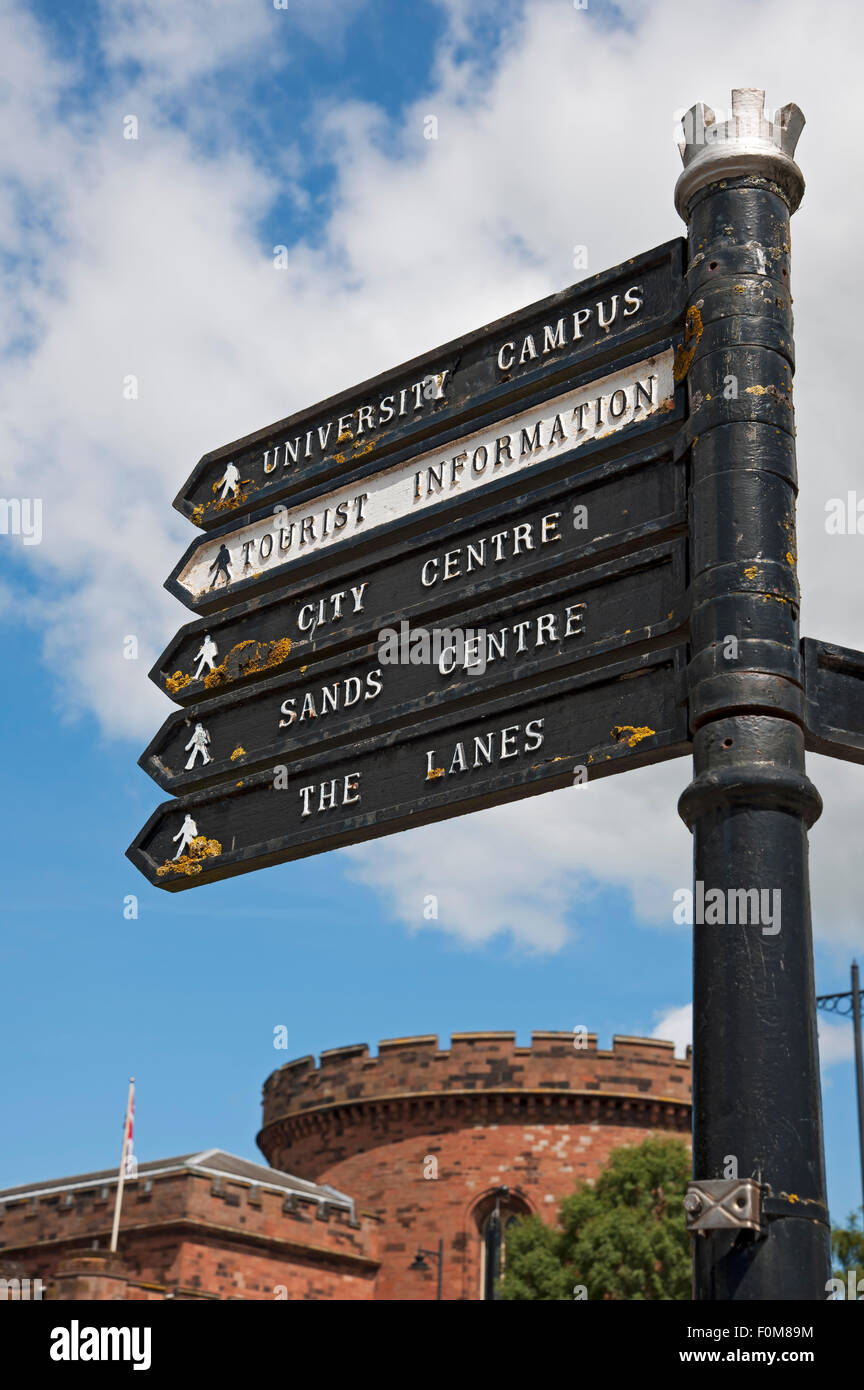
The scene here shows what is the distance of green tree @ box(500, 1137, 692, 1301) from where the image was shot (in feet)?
99.9

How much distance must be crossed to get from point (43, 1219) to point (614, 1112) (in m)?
13.3

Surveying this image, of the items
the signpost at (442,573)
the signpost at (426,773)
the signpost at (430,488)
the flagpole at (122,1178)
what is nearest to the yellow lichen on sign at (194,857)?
the signpost at (426,773)

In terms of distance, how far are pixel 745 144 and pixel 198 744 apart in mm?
2847

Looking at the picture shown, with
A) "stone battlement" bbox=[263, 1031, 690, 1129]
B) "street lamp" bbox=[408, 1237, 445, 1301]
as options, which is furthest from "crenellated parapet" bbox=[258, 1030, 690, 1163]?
"street lamp" bbox=[408, 1237, 445, 1301]

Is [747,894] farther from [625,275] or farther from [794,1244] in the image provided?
[625,275]

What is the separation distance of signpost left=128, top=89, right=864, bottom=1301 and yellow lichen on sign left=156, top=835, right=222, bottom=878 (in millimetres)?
10

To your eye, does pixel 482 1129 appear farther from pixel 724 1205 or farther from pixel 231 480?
pixel 724 1205

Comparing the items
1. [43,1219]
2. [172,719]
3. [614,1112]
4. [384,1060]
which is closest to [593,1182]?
[614,1112]

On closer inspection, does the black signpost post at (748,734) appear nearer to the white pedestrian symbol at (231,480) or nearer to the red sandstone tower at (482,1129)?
the white pedestrian symbol at (231,480)

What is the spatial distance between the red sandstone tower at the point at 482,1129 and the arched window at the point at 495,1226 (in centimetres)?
3

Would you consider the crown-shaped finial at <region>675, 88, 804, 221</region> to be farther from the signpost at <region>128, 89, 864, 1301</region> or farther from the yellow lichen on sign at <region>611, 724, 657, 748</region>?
the yellow lichen on sign at <region>611, 724, 657, 748</region>
